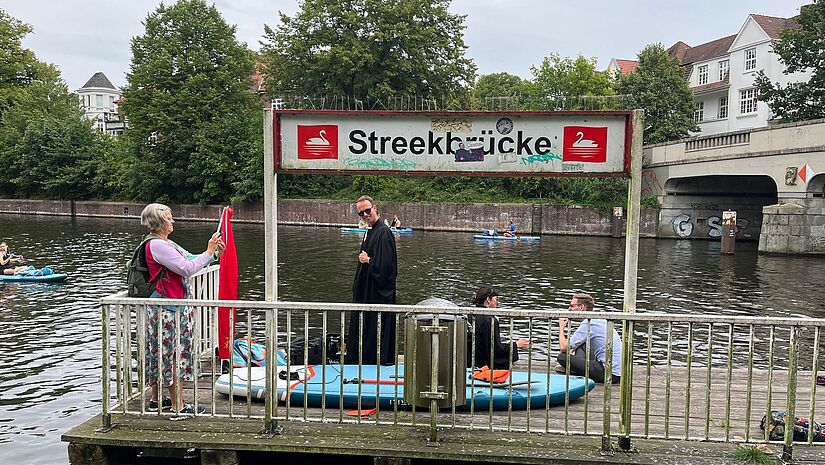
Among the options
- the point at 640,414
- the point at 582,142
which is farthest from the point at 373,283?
the point at 640,414

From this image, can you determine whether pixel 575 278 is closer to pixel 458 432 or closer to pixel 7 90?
pixel 458 432

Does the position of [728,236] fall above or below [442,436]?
above

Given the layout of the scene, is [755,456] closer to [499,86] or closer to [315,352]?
[315,352]

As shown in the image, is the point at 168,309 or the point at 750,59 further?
the point at 750,59

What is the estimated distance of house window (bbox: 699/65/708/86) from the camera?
69.6 meters

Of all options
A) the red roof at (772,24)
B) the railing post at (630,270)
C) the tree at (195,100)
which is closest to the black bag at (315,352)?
the railing post at (630,270)

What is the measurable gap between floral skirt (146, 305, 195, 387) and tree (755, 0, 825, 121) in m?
47.5

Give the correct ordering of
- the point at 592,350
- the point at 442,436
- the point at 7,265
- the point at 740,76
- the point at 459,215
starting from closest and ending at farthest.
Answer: the point at 442,436
the point at 592,350
the point at 7,265
the point at 459,215
the point at 740,76

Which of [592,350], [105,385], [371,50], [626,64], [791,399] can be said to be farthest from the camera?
[626,64]

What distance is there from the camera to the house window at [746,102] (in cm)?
6038

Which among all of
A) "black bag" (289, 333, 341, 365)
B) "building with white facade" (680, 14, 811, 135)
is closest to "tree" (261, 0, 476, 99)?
"building with white facade" (680, 14, 811, 135)

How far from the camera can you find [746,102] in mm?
61062

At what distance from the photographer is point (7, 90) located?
71.8 m

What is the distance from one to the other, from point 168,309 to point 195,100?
179ft
